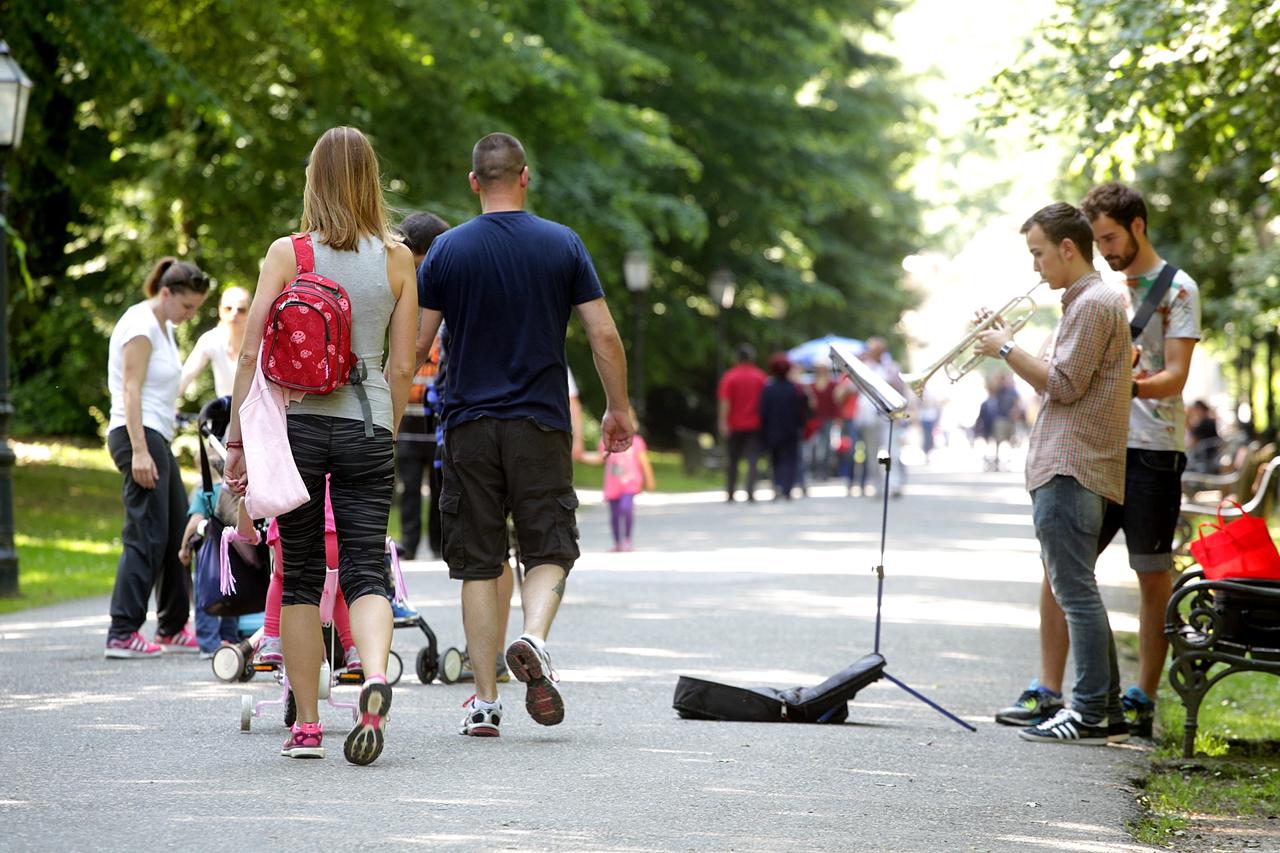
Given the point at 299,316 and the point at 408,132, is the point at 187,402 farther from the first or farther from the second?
the point at 299,316

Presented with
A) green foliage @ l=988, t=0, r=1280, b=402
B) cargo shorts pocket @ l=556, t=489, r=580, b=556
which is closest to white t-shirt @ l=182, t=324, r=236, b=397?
cargo shorts pocket @ l=556, t=489, r=580, b=556

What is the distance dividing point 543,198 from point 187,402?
537 cm

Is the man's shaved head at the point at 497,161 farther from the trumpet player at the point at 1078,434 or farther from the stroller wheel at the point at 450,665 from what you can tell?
the stroller wheel at the point at 450,665

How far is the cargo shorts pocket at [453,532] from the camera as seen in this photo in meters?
6.92

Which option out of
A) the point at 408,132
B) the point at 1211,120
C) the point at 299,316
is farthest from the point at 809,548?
the point at 299,316

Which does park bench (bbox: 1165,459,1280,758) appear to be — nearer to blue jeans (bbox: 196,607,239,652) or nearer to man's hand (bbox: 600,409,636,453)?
man's hand (bbox: 600,409,636,453)

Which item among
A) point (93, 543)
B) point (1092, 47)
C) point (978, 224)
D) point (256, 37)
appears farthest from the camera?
point (978, 224)

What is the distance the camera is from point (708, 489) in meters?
30.0

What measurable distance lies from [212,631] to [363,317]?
3.56m

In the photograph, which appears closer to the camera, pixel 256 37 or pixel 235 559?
pixel 235 559

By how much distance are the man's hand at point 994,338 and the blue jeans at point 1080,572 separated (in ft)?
1.82

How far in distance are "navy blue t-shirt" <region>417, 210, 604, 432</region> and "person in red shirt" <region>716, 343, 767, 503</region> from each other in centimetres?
1840

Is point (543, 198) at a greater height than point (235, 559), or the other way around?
point (543, 198)

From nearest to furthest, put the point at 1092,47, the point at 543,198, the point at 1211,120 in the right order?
the point at 1092,47
the point at 1211,120
the point at 543,198
